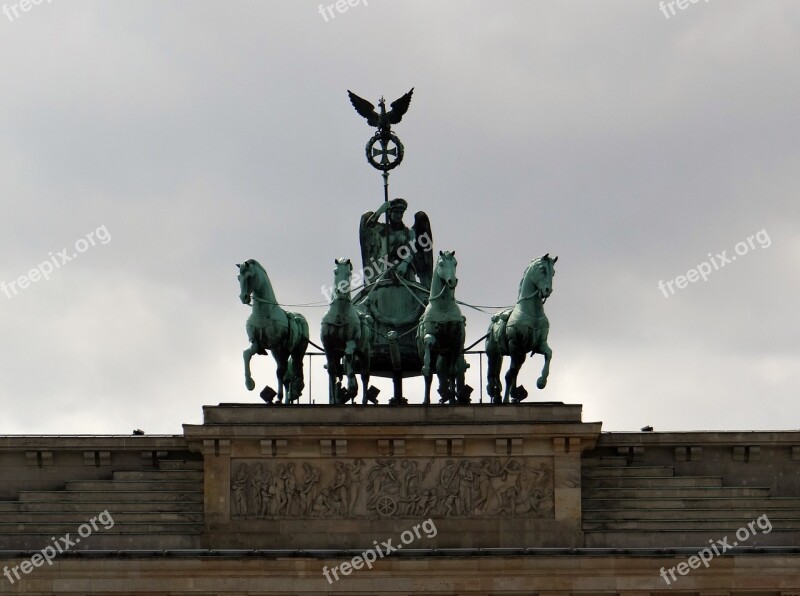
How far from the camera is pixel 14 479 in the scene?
82.1m

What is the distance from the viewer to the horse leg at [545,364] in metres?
81.8

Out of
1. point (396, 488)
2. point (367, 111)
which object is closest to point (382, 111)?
point (367, 111)

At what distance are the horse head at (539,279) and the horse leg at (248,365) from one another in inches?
220

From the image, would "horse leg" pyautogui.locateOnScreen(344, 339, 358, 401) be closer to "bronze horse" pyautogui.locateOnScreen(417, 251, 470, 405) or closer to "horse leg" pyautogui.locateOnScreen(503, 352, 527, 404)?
"bronze horse" pyautogui.locateOnScreen(417, 251, 470, 405)

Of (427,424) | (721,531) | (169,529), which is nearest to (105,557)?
(169,529)

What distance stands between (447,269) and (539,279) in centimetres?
190

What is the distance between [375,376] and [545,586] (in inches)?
349

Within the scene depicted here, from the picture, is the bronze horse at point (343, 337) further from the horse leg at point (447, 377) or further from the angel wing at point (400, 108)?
the angel wing at point (400, 108)

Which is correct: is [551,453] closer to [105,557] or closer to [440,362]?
[440,362]


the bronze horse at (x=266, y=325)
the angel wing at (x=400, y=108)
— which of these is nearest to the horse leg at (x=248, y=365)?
the bronze horse at (x=266, y=325)

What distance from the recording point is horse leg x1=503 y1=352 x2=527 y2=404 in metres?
82.3

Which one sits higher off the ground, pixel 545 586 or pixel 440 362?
pixel 440 362

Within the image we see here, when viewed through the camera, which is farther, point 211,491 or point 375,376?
point 375,376

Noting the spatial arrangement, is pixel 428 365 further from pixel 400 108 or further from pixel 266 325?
pixel 400 108
